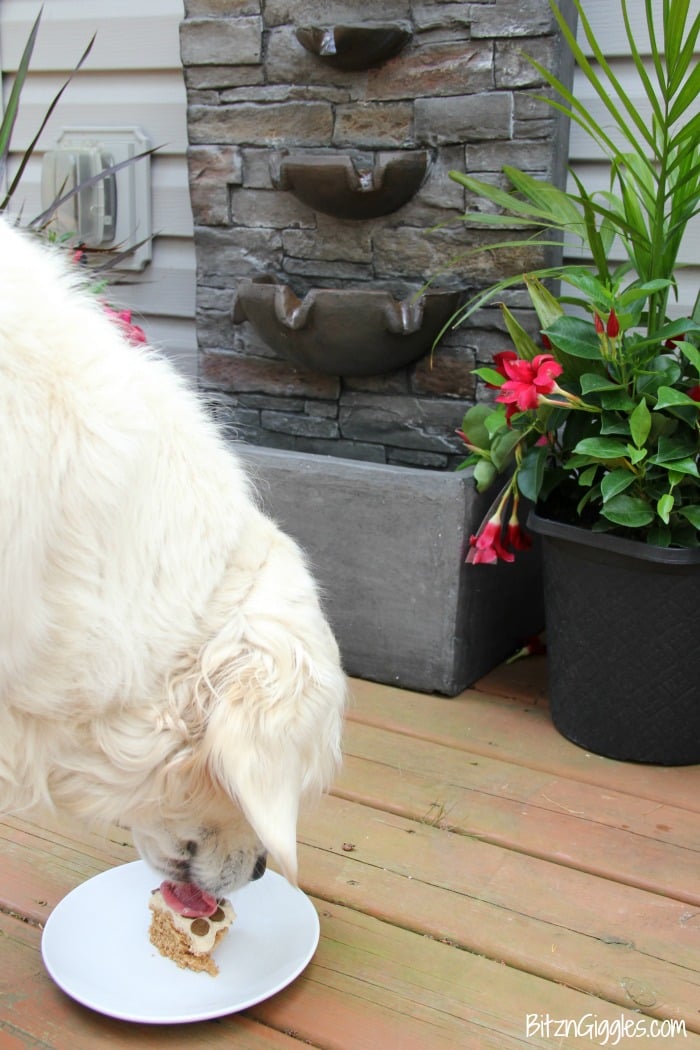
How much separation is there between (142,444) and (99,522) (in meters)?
0.09

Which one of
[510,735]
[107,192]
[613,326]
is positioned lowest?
[510,735]

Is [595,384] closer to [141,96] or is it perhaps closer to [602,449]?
[602,449]

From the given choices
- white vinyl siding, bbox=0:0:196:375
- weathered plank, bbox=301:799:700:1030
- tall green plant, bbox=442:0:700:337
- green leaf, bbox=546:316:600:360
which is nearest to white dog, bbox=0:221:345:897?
weathered plank, bbox=301:799:700:1030

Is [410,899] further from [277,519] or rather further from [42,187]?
[42,187]

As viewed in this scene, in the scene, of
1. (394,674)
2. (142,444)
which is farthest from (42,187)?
(142,444)

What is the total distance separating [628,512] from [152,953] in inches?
41.4

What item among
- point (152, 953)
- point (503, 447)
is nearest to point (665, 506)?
point (503, 447)

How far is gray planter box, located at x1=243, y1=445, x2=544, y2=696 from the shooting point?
214cm

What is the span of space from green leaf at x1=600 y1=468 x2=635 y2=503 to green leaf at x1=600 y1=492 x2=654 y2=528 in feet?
0.05

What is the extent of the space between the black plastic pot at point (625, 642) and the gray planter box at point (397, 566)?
0.22 metres

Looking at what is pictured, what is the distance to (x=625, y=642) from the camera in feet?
6.22

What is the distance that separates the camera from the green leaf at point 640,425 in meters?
1.74

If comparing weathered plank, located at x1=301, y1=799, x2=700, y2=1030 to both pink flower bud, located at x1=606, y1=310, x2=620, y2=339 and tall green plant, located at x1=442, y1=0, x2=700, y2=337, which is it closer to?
pink flower bud, located at x1=606, y1=310, x2=620, y2=339

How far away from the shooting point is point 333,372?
8.11 feet
